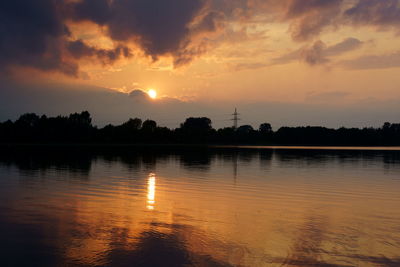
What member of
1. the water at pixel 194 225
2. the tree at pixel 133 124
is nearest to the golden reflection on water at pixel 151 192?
the water at pixel 194 225

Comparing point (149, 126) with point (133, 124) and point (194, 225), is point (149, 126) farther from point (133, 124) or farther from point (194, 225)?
point (194, 225)

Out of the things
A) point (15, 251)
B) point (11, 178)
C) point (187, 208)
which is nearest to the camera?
point (15, 251)

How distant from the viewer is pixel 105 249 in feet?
38.8

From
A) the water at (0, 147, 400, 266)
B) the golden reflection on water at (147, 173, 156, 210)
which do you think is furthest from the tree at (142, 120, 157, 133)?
the water at (0, 147, 400, 266)

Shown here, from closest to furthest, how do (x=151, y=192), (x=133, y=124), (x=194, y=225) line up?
(x=194, y=225), (x=151, y=192), (x=133, y=124)

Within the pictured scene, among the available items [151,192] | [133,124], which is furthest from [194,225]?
[133,124]

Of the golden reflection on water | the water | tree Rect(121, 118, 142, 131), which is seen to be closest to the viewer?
the water

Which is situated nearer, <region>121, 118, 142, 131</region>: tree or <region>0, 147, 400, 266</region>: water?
<region>0, 147, 400, 266</region>: water

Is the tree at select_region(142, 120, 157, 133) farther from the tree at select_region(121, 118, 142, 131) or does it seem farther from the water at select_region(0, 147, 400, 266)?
the water at select_region(0, 147, 400, 266)

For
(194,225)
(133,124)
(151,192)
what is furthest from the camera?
(133,124)

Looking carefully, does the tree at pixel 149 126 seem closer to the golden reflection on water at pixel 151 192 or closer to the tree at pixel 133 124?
the tree at pixel 133 124

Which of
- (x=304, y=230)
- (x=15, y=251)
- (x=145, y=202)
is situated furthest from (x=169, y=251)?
(x=145, y=202)

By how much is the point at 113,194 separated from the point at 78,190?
316 centimetres

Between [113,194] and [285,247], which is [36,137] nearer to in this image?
[113,194]
